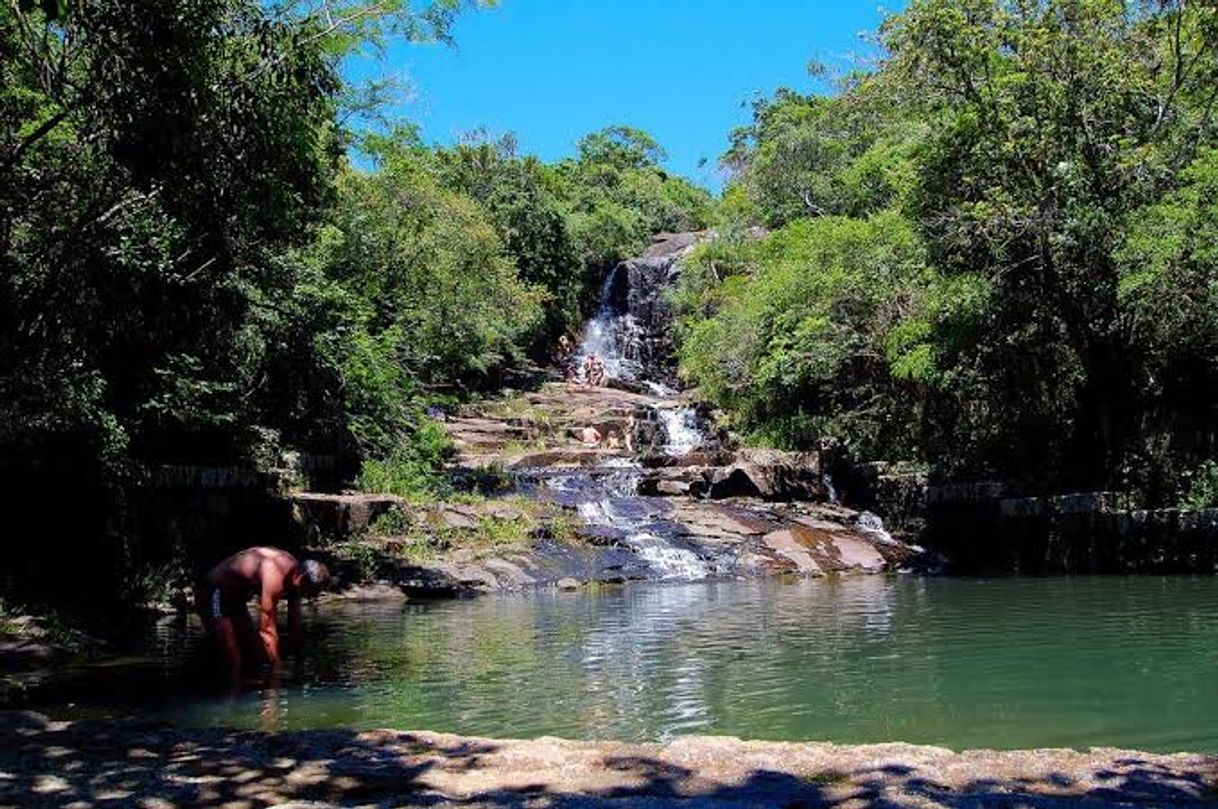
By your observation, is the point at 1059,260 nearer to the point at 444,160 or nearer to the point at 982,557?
the point at 982,557

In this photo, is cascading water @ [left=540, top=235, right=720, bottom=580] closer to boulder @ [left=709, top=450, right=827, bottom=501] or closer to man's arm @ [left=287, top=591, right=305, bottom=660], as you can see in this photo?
boulder @ [left=709, top=450, right=827, bottom=501]

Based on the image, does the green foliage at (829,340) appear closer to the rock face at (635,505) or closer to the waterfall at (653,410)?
the rock face at (635,505)

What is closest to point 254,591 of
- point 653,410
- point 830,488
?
point 830,488

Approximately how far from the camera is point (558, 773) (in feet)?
16.7

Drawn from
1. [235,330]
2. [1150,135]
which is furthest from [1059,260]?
[235,330]

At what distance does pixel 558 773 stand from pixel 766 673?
4176 mm

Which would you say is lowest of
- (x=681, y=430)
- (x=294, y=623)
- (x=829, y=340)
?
(x=294, y=623)

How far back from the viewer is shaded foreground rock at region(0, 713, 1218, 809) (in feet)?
14.9

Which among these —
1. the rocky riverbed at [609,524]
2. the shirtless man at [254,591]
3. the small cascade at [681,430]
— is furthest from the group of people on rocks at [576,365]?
the shirtless man at [254,591]

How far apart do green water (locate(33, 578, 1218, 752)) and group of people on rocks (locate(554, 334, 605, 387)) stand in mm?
28408

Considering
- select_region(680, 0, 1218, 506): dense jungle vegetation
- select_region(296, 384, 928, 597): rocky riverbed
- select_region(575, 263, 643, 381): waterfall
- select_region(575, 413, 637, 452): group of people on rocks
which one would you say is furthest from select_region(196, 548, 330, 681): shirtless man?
select_region(575, 263, 643, 381): waterfall

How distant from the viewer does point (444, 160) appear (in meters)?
46.5

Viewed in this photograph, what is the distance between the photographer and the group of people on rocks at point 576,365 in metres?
42.7

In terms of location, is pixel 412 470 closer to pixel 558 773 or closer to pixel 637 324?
pixel 558 773
